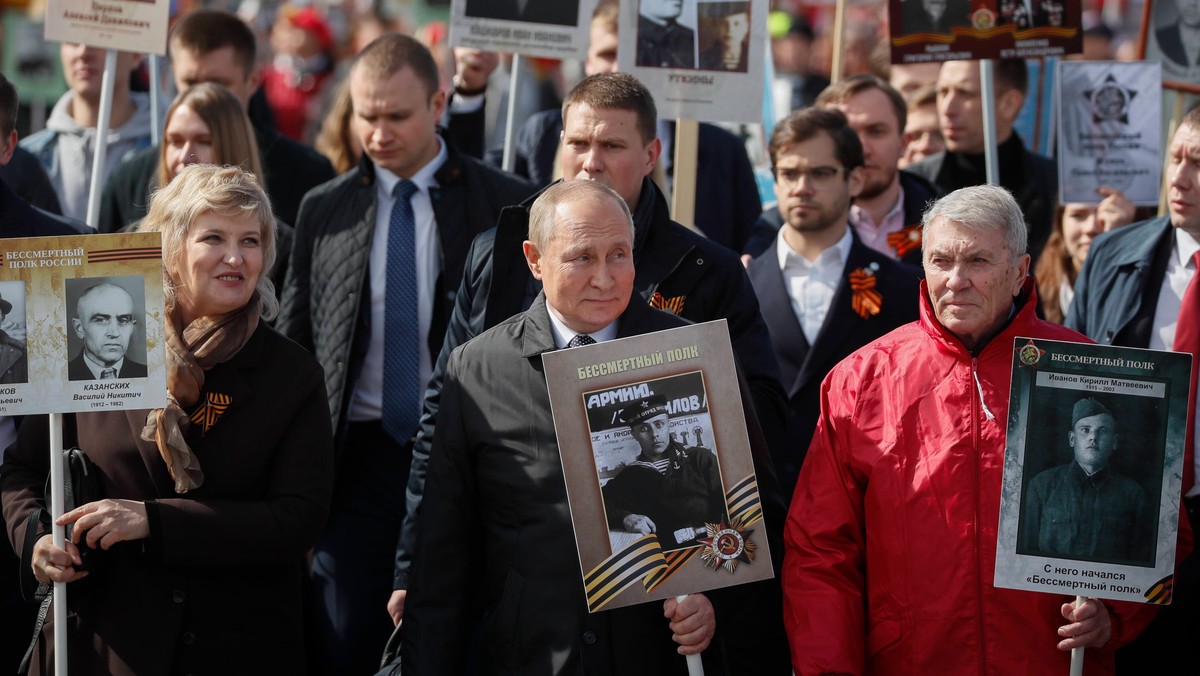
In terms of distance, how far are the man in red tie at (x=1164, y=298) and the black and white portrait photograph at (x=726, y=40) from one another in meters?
1.55

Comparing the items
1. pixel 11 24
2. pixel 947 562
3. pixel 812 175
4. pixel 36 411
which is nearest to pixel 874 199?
pixel 812 175

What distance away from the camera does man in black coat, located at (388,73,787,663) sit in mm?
4414

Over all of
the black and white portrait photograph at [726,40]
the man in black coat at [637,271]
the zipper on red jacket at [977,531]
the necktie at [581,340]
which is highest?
the black and white portrait photograph at [726,40]

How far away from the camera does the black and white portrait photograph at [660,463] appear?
3.57 metres

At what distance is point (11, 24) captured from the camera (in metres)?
11.6

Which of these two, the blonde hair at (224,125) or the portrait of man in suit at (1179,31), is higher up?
the portrait of man in suit at (1179,31)

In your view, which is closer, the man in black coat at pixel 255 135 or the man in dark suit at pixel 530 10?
the man in dark suit at pixel 530 10

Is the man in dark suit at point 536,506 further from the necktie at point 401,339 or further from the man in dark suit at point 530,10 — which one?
the man in dark suit at point 530,10

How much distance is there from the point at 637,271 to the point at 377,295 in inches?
48.3

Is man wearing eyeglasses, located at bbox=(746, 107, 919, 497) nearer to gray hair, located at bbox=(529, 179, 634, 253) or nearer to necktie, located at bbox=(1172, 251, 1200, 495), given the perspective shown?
necktie, located at bbox=(1172, 251, 1200, 495)

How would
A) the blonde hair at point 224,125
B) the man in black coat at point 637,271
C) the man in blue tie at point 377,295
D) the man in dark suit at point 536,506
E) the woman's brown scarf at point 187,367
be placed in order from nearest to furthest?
the man in dark suit at point 536,506
the woman's brown scarf at point 187,367
the man in black coat at point 637,271
the man in blue tie at point 377,295
the blonde hair at point 224,125

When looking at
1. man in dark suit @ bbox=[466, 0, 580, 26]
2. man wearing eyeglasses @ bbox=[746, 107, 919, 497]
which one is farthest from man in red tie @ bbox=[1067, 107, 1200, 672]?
man in dark suit @ bbox=[466, 0, 580, 26]

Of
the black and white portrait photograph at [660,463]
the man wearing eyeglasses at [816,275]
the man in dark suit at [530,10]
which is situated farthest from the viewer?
the man in dark suit at [530,10]

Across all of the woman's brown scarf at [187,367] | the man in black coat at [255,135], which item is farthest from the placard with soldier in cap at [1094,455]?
the man in black coat at [255,135]
